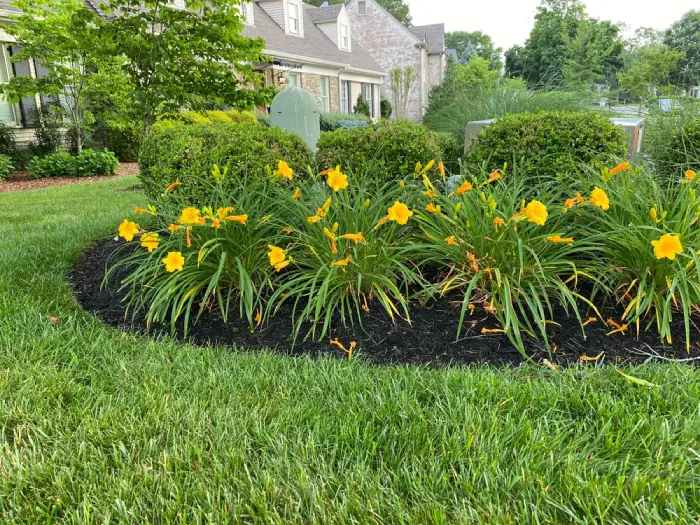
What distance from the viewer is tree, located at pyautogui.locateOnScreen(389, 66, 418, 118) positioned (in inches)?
1152

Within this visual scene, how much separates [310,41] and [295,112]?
22595 millimetres

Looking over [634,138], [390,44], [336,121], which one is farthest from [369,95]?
[634,138]

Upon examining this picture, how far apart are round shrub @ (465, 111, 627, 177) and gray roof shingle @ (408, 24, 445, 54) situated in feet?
119

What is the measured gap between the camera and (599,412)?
5.91 ft

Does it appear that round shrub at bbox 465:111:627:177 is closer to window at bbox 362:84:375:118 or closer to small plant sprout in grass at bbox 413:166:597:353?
small plant sprout in grass at bbox 413:166:597:353

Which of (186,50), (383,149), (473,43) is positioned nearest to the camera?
(383,149)

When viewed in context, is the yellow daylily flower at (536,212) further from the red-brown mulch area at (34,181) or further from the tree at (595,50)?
the tree at (595,50)

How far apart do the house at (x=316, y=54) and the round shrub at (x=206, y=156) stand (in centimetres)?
1644

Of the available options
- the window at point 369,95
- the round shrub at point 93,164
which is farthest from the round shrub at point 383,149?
the window at point 369,95

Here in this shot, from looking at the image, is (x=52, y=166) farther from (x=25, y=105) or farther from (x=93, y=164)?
(x=25, y=105)

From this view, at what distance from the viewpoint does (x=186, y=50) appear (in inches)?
252

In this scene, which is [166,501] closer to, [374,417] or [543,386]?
[374,417]

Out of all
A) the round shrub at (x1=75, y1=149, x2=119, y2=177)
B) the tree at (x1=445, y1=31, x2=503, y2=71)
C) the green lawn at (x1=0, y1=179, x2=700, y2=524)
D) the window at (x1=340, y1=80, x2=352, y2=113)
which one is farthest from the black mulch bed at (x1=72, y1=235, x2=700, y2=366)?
the tree at (x1=445, y1=31, x2=503, y2=71)

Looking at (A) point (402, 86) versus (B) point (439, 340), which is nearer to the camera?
(B) point (439, 340)
